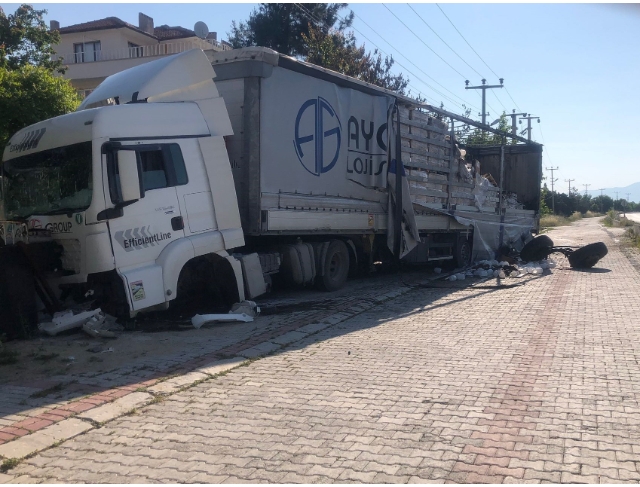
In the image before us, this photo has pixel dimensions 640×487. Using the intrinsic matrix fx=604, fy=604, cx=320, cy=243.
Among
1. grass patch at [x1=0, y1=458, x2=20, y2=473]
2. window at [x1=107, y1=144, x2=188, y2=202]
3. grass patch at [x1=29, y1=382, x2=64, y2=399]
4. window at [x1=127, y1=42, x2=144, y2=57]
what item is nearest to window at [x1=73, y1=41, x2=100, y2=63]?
window at [x1=127, y1=42, x2=144, y2=57]

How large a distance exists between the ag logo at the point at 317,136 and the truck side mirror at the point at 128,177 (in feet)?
11.3

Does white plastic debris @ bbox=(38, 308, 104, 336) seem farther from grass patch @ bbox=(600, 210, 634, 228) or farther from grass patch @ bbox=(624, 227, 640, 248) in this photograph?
grass patch @ bbox=(600, 210, 634, 228)

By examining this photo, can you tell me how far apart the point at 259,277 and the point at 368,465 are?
575 cm

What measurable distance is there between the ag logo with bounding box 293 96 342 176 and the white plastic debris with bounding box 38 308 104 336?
4.47 m

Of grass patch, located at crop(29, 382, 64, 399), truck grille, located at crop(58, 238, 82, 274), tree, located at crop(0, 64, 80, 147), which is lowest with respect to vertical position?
grass patch, located at crop(29, 382, 64, 399)

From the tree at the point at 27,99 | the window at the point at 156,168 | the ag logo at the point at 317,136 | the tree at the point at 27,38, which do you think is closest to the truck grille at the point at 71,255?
the window at the point at 156,168

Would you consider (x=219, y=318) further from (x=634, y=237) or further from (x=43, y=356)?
(x=634, y=237)

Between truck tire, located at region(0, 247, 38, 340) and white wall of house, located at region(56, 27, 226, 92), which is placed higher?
white wall of house, located at region(56, 27, 226, 92)

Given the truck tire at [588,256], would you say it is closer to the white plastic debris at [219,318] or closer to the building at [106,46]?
the white plastic debris at [219,318]

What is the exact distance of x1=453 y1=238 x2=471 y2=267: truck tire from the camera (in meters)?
15.8

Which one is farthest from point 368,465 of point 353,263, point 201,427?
point 353,263

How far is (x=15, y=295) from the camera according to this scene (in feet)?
23.6

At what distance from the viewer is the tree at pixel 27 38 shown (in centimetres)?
1822

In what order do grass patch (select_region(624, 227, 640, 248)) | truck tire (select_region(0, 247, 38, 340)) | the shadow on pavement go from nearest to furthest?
the shadow on pavement
truck tire (select_region(0, 247, 38, 340))
grass patch (select_region(624, 227, 640, 248))
